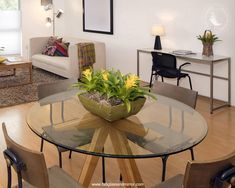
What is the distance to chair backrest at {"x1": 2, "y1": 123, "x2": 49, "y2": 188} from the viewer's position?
154 cm

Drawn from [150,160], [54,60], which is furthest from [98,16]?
[150,160]

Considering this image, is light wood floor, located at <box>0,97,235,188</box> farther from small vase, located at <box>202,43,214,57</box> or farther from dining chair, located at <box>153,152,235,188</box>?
dining chair, located at <box>153,152,235,188</box>

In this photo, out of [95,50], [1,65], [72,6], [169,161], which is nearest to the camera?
[169,161]

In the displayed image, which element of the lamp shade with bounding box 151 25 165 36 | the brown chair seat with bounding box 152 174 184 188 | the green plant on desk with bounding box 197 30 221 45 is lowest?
the brown chair seat with bounding box 152 174 184 188

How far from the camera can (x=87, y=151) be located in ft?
5.88

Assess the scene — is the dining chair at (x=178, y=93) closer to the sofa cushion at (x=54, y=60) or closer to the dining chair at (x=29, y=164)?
the dining chair at (x=29, y=164)

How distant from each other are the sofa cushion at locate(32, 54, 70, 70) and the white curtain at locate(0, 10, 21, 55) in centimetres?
124

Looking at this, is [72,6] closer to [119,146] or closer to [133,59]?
[133,59]

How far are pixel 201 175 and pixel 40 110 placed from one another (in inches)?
53.1

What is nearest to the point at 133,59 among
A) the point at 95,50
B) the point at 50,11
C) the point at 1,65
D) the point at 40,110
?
the point at 95,50

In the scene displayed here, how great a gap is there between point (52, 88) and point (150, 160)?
112cm

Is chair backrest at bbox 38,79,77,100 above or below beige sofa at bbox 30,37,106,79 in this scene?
below

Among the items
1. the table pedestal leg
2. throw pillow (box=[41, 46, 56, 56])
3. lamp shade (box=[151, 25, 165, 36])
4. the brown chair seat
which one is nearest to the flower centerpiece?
the table pedestal leg

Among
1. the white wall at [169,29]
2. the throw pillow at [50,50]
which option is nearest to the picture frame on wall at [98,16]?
the white wall at [169,29]
